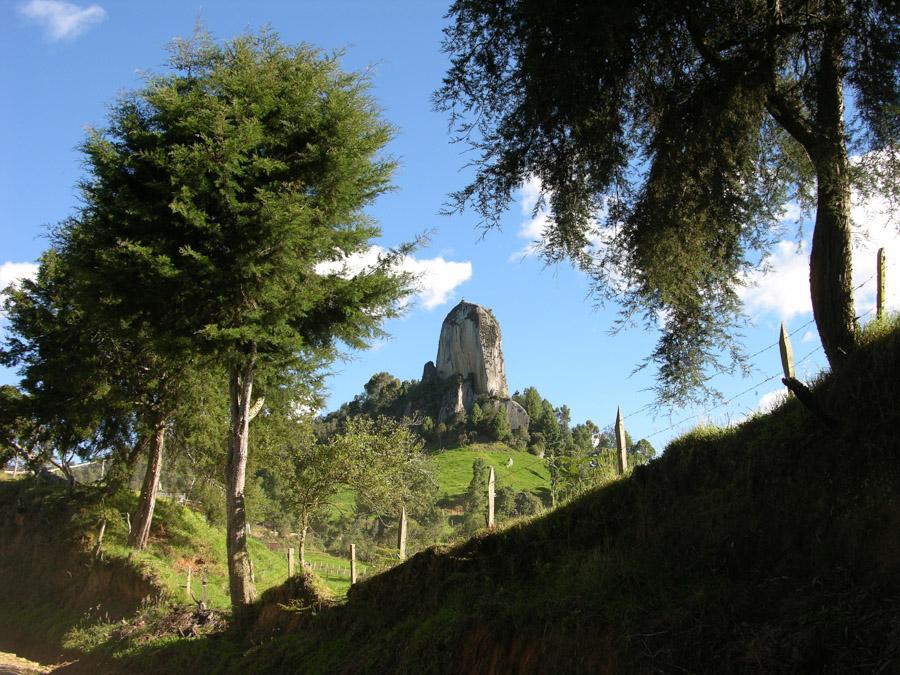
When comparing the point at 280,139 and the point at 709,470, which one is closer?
the point at 709,470

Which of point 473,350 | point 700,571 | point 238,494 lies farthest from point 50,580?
point 473,350

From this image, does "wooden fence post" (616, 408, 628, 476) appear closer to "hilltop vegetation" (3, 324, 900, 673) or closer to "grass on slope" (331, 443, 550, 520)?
"hilltop vegetation" (3, 324, 900, 673)

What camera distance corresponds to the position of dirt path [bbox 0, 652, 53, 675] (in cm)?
1804

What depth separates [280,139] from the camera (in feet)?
48.3

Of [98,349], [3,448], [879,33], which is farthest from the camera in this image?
[3,448]

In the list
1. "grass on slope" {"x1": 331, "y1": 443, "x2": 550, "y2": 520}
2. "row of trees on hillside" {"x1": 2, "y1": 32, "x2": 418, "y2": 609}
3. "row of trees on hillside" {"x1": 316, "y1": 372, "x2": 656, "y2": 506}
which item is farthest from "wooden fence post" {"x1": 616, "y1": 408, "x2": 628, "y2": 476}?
"row of trees on hillside" {"x1": 316, "y1": 372, "x2": 656, "y2": 506}

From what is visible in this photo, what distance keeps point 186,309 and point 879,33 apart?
12617 millimetres

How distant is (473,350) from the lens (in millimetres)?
137125

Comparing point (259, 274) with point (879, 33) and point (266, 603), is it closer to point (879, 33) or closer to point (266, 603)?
point (266, 603)

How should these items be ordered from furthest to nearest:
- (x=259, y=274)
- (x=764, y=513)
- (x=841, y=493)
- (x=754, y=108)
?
(x=259, y=274), (x=754, y=108), (x=764, y=513), (x=841, y=493)

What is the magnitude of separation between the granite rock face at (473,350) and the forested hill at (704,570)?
4785 inches

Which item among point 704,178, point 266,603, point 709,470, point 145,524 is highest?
point 704,178

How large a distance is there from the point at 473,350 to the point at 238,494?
4829 inches

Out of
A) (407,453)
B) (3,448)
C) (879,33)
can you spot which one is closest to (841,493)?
(879,33)
